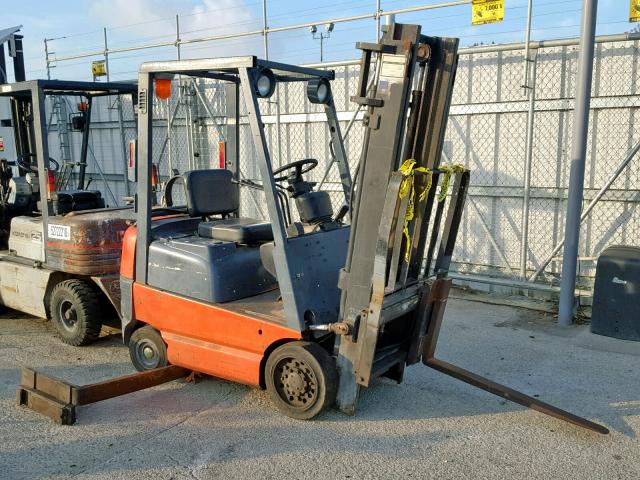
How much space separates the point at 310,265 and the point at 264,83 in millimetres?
1322

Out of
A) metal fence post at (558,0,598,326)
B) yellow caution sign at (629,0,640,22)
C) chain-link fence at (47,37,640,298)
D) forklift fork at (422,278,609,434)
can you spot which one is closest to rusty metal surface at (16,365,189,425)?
forklift fork at (422,278,609,434)

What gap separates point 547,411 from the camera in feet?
13.9

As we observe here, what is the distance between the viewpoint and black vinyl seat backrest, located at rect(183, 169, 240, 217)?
16.2 ft

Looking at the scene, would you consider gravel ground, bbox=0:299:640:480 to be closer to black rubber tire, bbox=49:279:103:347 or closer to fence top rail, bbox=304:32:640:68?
black rubber tire, bbox=49:279:103:347

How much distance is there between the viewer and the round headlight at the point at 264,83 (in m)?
4.21

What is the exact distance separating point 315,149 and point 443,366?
18.3 feet

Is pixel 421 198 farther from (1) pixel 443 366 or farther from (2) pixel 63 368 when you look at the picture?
(2) pixel 63 368

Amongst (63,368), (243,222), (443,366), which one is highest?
(243,222)

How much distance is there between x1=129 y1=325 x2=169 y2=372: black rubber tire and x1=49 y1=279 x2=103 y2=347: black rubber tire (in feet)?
3.38

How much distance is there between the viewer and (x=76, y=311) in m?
6.03

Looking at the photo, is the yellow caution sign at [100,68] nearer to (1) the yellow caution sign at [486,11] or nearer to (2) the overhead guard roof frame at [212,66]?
(1) the yellow caution sign at [486,11]

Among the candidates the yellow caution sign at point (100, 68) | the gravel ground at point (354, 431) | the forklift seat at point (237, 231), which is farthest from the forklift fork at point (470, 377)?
the yellow caution sign at point (100, 68)

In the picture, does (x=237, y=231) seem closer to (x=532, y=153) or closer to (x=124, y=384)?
(x=124, y=384)

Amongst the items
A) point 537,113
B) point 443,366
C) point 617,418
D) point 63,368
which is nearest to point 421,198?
point 443,366
